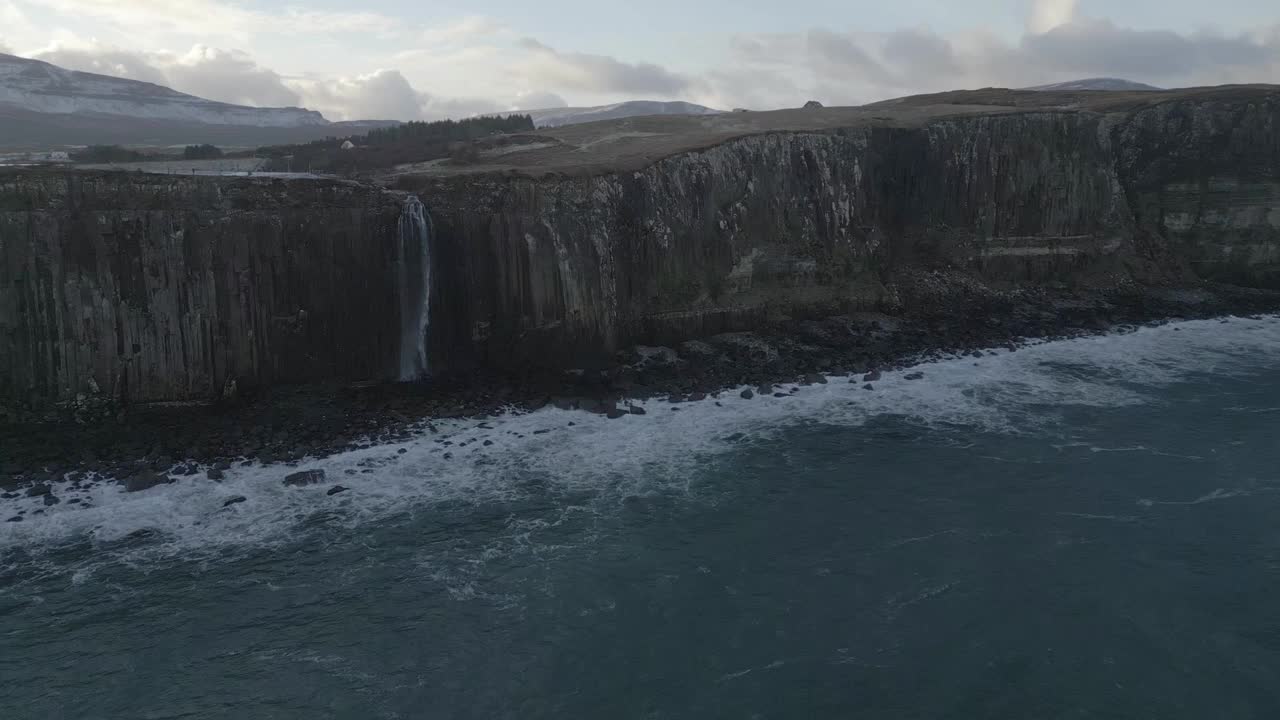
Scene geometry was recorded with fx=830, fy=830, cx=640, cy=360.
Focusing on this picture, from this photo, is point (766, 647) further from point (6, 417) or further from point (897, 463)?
point (6, 417)

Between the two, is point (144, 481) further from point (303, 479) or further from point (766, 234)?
point (766, 234)

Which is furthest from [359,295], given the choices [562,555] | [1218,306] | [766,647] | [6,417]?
[1218,306]

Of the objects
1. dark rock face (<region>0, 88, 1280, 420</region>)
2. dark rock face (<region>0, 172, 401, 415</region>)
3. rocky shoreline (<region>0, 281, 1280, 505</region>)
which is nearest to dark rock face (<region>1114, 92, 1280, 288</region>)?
dark rock face (<region>0, 88, 1280, 420</region>)

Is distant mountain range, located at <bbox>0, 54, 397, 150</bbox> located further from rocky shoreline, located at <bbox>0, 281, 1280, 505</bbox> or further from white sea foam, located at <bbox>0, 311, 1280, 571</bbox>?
white sea foam, located at <bbox>0, 311, 1280, 571</bbox>

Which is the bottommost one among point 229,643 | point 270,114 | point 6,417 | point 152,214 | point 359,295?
point 229,643

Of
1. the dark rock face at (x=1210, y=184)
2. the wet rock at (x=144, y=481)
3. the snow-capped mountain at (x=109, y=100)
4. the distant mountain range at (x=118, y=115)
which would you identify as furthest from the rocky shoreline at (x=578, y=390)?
the snow-capped mountain at (x=109, y=100)

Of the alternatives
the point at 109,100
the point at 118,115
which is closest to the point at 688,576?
the point at 118,115

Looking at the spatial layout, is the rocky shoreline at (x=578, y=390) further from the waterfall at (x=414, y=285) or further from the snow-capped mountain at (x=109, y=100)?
the snow-capped mountain at (x=109, y=100)
